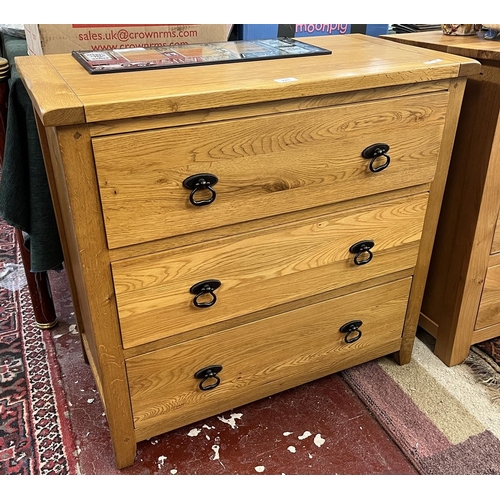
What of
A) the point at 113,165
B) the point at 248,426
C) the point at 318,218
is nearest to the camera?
the point at 113,165

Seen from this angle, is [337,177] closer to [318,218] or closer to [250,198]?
[318,218]

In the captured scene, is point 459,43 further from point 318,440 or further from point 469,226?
point 318,440

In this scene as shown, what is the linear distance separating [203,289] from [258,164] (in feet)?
0.87

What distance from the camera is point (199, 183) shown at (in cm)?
90

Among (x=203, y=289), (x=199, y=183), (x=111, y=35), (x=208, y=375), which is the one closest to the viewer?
(x=199, y=183)

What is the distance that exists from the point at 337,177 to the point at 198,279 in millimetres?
343

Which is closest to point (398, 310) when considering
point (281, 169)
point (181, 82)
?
point (281, 169)

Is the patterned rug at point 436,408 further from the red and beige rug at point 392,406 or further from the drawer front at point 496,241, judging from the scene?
the drawer front at point 496,241

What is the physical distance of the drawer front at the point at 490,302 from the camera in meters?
1.34

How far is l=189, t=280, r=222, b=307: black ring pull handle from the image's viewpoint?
3.30 feet

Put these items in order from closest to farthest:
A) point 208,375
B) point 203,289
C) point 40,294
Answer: point 203,289, point 208,375, point 40,294

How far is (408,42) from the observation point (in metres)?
1.28

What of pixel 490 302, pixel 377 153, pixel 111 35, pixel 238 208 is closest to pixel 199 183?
pixel 238 208

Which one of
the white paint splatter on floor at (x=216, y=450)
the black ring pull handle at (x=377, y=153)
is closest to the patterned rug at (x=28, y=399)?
the white paint splatter on floor at (x=216, y=450)
